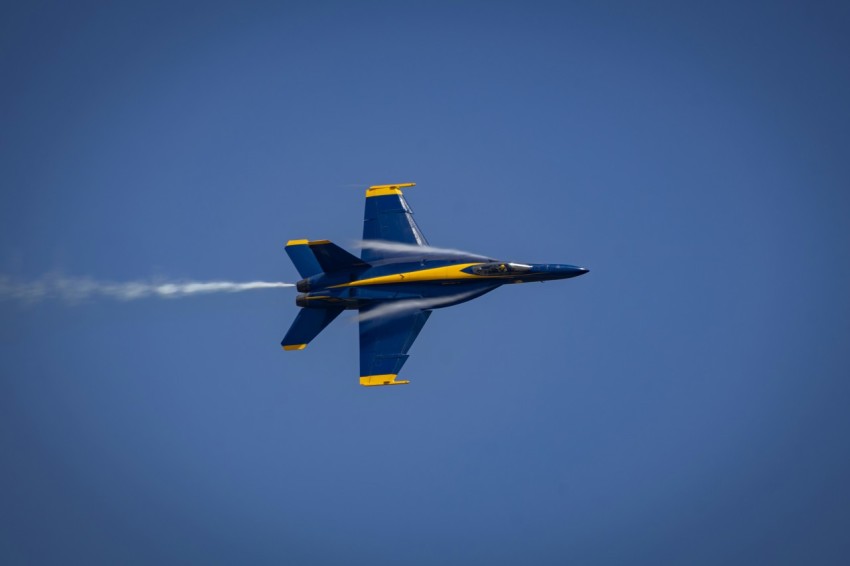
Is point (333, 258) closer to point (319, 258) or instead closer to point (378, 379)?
point (319, 258)

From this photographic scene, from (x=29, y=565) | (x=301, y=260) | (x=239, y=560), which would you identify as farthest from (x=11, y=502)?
(x=301, y=260)

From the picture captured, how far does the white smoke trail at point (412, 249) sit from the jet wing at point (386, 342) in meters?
2.78

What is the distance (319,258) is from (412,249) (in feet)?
14.7

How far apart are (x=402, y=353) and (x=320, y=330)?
13.2 feet

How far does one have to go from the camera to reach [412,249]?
45906 mm

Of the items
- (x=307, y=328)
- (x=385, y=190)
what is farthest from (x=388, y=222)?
(x=307, y=328)

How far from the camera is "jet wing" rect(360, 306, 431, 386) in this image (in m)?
43.9

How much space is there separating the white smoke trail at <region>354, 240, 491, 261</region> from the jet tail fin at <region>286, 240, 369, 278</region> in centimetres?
168

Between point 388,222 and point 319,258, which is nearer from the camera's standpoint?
point 319,258

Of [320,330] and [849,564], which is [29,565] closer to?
[320,330]

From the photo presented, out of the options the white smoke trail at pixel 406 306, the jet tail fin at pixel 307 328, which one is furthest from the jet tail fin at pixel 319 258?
the white smoke trail at pixel 406 306

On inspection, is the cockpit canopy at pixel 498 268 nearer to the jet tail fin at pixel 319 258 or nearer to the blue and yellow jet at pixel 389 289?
the blue and yellow jet at pixel 389 289

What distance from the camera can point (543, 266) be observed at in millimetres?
44375

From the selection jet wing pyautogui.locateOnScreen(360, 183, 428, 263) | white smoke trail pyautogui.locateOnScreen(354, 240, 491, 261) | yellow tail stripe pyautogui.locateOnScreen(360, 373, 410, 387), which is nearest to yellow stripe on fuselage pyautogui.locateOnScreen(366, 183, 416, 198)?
jet wing pyautogui.locateOnScreen(360, 183, 428, 263)
